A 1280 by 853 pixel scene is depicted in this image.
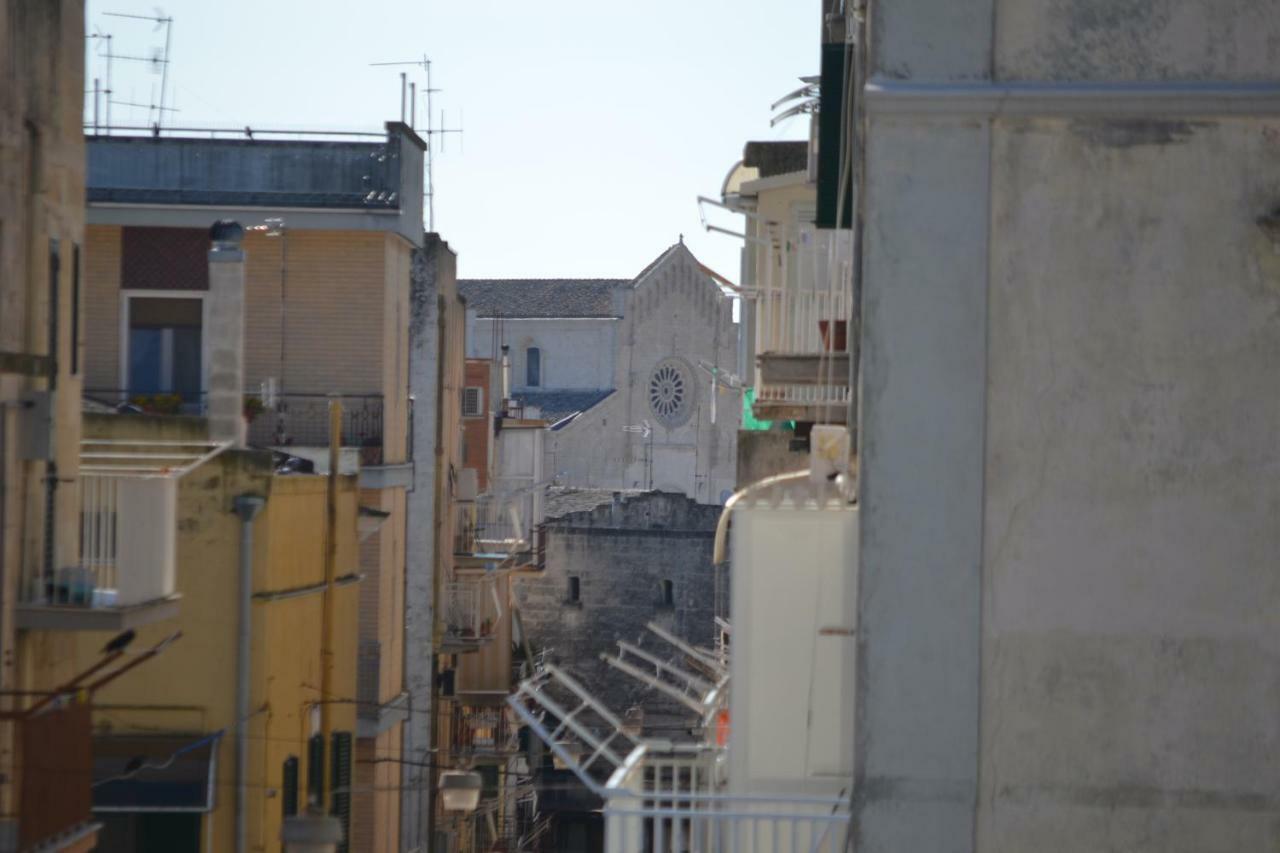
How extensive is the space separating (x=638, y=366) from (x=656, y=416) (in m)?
2.06

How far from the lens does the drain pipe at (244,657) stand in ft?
53.5

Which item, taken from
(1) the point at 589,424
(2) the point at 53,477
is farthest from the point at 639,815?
(1) the point at 589,424

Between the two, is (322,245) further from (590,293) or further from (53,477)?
(590,293)

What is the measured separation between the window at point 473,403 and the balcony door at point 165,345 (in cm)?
1667

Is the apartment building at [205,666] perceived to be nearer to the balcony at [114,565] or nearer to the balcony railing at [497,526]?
the balcony at [114,565]

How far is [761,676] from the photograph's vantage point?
891 centimetres

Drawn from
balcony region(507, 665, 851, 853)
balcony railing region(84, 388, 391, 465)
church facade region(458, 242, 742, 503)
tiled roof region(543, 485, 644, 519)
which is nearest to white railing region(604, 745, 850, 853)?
balcony region(507, 665, 851, 853)

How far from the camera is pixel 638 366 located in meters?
79.5

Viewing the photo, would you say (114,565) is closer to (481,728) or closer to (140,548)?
(140,548)

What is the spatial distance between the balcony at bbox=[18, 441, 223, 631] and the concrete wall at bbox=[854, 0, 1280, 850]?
6.21m

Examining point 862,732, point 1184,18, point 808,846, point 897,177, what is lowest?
point 808,846

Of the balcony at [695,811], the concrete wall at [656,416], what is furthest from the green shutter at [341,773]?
the concrete wall at [656,416]

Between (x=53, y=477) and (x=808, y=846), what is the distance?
20.1ft

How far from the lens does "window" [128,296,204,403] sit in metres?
24.3
